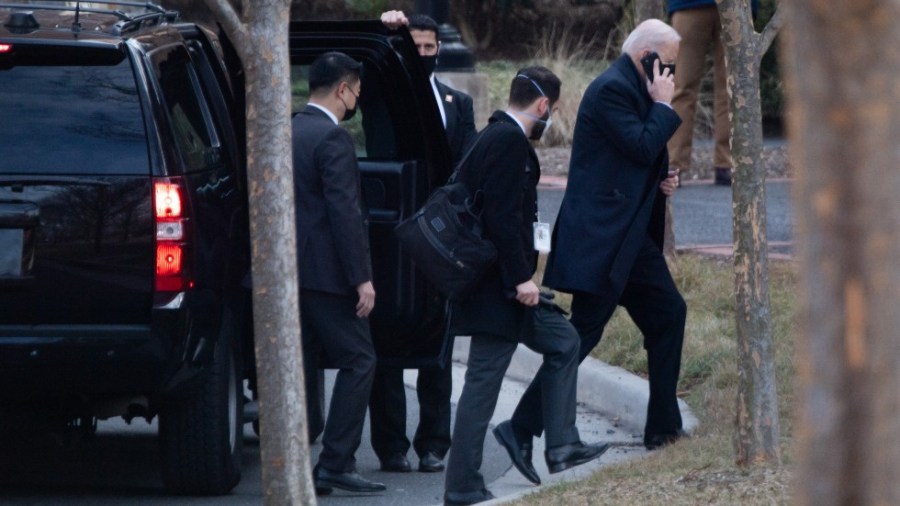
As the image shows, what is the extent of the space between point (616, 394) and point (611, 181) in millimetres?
1573

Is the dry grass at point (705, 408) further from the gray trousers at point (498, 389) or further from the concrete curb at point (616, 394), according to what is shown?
the gray trousers at point (498, 389)

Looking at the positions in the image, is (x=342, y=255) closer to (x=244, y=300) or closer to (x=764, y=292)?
(x=244, y=300)

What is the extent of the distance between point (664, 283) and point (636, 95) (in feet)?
2.60

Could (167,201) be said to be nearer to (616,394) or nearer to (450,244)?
(450,244)

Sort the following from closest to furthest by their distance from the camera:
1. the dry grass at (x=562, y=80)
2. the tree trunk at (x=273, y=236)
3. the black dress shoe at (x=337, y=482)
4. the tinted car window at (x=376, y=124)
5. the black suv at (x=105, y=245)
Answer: the tree trunk at (x=273, y=236)
the black suv at (x=105, y=245)
the black dress shoe at (x=337, y=482)
the tinted car window at (x=376, y=124)
the dry grass at (x=562, y=80)

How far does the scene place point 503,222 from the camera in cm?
540

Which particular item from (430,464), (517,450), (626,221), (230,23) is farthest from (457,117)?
(230,23)

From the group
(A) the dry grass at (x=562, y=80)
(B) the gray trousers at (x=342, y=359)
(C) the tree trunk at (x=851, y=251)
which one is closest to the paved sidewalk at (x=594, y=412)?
(B) the gray trousers at (x=342, y=359)

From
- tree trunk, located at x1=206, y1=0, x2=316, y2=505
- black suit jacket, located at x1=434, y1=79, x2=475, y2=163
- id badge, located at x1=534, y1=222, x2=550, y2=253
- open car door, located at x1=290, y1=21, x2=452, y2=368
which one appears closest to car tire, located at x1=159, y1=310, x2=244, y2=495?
open car door, located at x1=290, y1=21, x2=452, y2=368

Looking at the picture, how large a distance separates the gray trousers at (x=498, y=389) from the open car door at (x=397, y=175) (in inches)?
21.6

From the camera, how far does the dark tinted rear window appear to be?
16.8ft

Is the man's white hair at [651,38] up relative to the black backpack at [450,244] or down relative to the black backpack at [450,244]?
up

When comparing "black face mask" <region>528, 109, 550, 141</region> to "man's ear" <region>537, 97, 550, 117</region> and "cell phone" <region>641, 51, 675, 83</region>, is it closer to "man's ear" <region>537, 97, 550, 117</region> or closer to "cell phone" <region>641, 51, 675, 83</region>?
"man's ear" <region>537, 97, 550, 117</region>

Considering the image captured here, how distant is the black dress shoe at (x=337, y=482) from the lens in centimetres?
583
